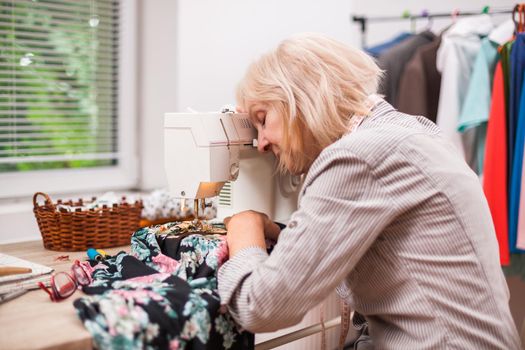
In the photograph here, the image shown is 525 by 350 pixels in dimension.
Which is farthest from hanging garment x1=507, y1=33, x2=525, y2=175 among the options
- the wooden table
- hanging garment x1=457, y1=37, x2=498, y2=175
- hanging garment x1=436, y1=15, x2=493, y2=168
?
the wooden table

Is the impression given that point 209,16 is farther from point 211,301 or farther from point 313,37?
point 211,301

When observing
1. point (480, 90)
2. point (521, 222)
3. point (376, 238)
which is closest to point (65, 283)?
point (376, 238)

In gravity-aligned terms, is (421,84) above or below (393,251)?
above

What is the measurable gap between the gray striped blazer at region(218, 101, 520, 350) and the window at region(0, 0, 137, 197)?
1.45 m

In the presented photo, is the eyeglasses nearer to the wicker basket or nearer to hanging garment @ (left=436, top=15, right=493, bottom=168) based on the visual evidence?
the wicker basket

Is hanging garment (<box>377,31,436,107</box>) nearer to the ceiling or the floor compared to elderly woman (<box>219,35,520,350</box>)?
nearer to the ceiling

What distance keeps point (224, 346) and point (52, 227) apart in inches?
29.3

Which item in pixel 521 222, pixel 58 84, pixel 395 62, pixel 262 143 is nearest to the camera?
pixel 262 143

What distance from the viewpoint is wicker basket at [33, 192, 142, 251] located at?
166 centimetres

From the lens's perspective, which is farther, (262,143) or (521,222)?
(521,222)

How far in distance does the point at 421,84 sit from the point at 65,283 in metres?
1.79

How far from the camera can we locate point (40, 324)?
106cm

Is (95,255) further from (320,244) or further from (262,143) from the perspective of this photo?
(320,244)

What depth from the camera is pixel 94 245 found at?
1697 mm
